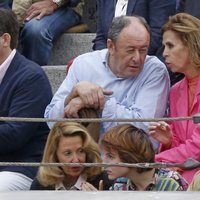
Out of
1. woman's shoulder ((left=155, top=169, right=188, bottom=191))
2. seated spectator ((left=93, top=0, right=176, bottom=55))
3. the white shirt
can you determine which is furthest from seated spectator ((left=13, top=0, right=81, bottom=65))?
woman's shoulder ((left=155, top=169, right=188, bottom=191))

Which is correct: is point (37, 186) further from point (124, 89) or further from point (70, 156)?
point (124, 89)

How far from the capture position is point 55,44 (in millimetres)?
7531

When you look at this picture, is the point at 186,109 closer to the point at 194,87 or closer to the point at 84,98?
the point at 194,87

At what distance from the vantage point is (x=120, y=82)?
5387mm

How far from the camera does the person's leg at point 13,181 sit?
5.25 meters

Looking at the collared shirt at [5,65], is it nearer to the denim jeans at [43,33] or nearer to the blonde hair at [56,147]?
the blonde hair at [56,147]

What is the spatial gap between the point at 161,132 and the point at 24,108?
88cm

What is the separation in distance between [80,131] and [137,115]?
0.37 metres

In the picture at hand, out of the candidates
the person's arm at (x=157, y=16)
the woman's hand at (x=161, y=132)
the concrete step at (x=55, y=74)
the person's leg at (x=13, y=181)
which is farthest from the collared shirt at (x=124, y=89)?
the concrete step at (x=55, y=74)

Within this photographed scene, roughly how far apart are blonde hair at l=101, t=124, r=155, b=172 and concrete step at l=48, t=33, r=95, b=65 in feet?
9.03

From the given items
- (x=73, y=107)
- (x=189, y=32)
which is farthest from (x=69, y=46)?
(x=189, y=32)

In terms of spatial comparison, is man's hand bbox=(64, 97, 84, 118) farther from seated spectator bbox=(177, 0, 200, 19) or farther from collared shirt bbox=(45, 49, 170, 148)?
seated spectator bbox=(177, 0, 200, 19)

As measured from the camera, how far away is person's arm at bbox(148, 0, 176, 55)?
6.06m
